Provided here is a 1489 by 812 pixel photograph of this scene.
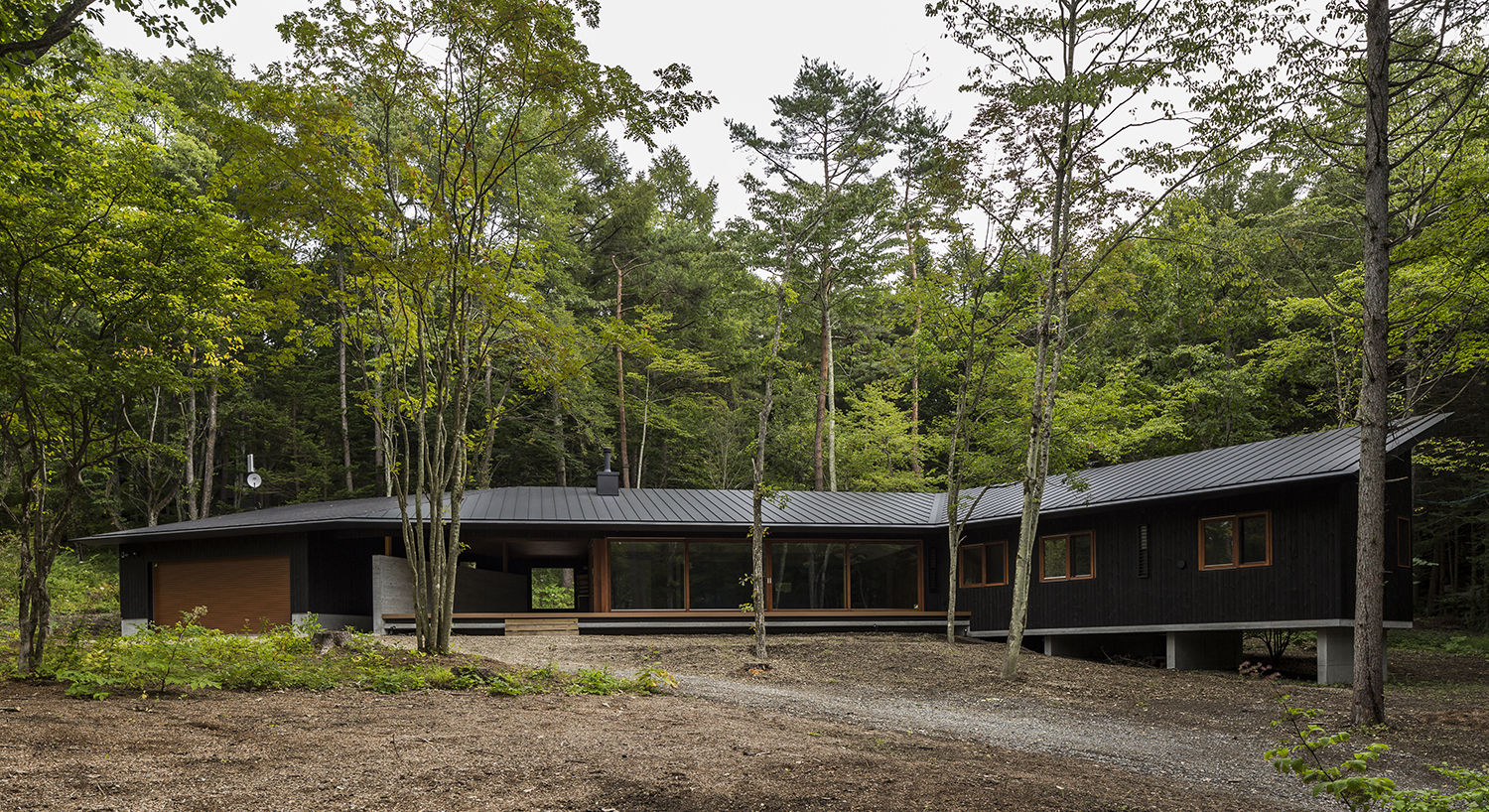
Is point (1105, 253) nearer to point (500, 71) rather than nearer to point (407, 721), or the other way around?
point (500, 71)

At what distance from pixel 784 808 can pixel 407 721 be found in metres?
3.10

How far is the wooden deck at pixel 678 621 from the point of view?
18.0 m

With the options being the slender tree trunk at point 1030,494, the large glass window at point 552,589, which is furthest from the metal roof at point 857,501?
the large glass window at point 552,589

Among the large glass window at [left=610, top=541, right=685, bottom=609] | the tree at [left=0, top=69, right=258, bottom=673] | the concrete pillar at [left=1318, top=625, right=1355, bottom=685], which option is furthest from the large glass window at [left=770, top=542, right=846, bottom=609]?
the tree at [left=0, top=69, right=258, bottom=673]

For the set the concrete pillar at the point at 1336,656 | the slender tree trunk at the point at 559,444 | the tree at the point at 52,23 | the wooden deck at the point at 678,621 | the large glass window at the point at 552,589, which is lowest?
the large glass window at the point at 552,589

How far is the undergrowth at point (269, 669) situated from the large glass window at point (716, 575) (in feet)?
30.0

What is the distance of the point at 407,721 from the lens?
21.2 ft

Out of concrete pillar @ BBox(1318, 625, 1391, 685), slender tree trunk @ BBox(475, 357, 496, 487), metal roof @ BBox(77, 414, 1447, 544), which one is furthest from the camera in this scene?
metal roof @ BBox(77, 414, 1447, 544)

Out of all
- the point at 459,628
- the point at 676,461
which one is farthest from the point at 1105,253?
the point at 676,461

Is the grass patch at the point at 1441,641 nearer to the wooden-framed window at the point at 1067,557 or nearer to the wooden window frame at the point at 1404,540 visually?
the wooden window frame at the point at 1404,540

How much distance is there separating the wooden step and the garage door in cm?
421

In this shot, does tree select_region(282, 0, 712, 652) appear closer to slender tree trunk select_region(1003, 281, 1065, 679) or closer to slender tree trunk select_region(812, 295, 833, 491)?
slender tree trunk select_region(1003, 281, 1065, 679)

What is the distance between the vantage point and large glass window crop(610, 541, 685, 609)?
19141 millimetres

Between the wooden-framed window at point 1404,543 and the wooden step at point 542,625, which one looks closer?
the wooden-framed window at point 1404,543
